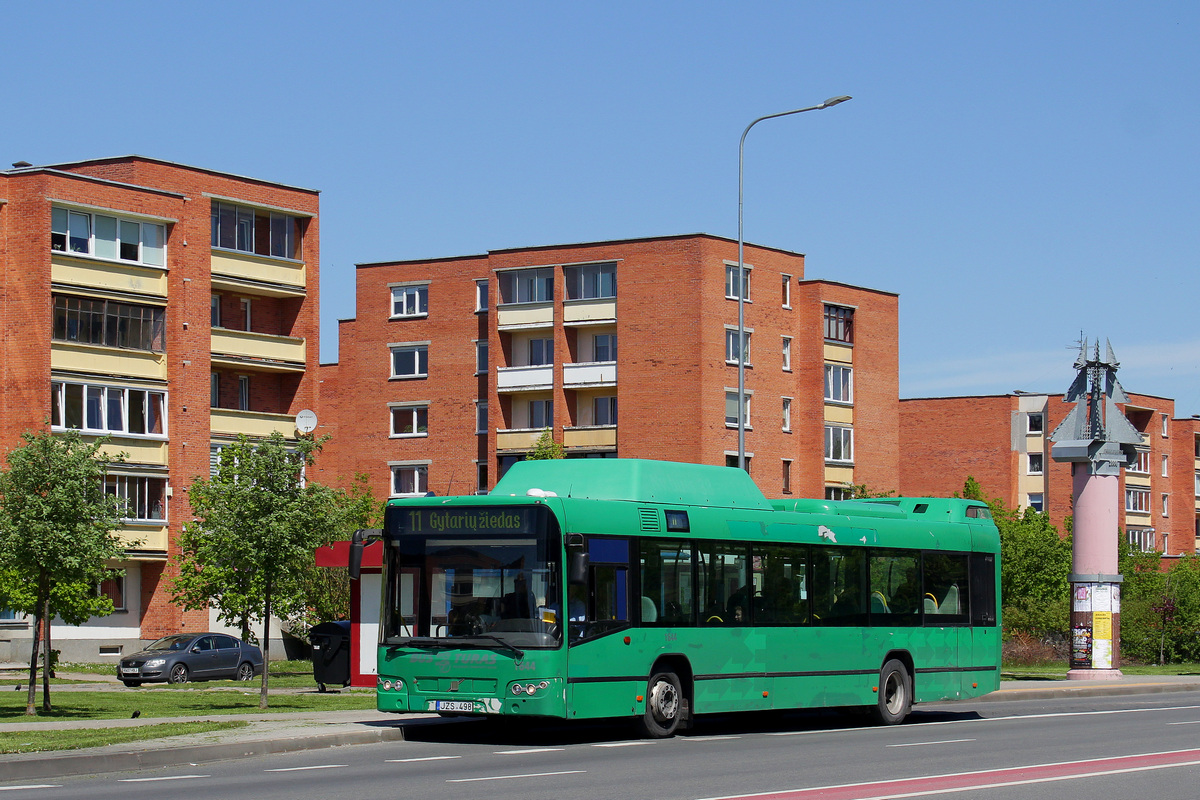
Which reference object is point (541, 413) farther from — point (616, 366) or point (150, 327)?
point (150, 327)

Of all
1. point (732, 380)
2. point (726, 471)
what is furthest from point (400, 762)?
point (732, 380)

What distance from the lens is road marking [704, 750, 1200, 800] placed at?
44.6ft

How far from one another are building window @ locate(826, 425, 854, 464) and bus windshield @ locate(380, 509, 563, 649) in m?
53.8

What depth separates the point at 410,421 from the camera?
72.8 m

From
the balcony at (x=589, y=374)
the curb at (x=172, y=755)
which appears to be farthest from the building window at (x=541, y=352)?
the curb at (x=172, y=755)

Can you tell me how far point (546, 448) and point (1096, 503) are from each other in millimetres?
27965

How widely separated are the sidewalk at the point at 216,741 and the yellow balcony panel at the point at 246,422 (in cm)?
3332

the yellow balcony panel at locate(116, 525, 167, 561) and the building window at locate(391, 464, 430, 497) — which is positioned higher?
the building window at locate(391, 464, 430, 497)

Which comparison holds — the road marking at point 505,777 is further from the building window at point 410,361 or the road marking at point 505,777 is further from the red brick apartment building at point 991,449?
the red brick apartment building at point 991,449

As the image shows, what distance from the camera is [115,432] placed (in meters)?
51.6

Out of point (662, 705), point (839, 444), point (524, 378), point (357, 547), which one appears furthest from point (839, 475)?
point (357, 547)

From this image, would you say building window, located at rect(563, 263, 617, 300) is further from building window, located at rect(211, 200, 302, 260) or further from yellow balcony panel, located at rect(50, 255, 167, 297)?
yellow balcony panel, located at rect(50, 255, 167, 297)

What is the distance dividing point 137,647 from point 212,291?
1235 cm

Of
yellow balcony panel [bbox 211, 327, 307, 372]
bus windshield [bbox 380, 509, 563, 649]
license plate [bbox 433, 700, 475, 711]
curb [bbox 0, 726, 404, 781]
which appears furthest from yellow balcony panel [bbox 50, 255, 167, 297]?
license plate [bbox 433, 700, 475, 711]
